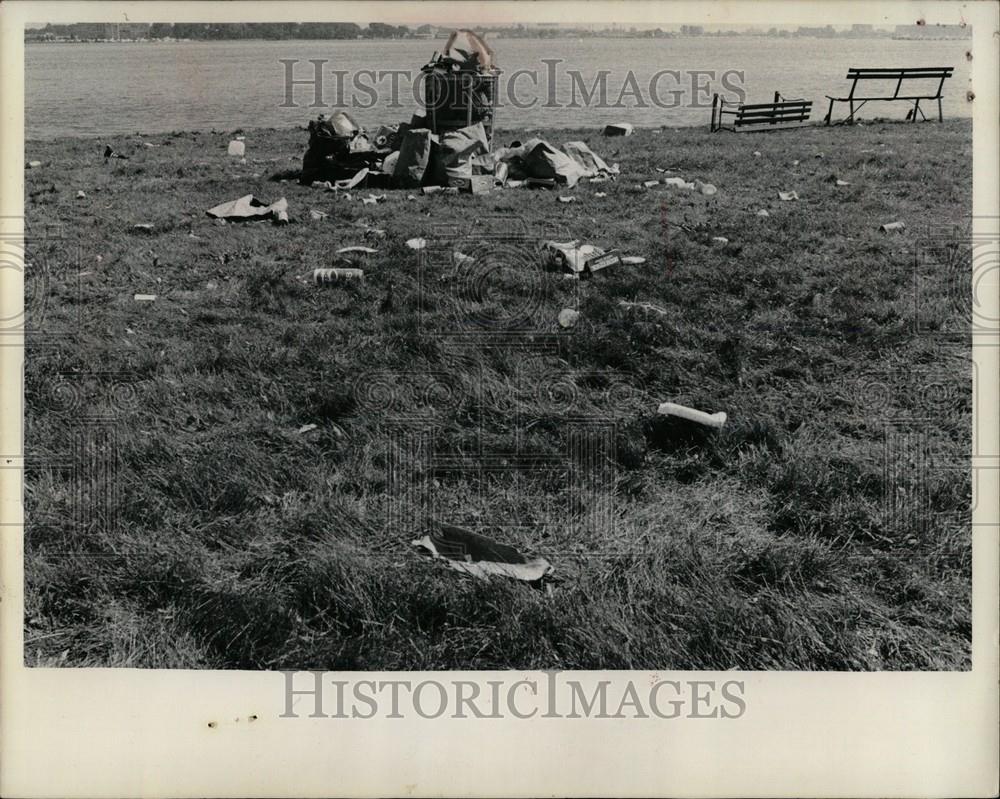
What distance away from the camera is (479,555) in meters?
2.94

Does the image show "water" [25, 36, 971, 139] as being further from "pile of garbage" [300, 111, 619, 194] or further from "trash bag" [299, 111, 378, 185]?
"trash bag" [299, 111, 378, 185]

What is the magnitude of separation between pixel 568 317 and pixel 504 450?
1.39m

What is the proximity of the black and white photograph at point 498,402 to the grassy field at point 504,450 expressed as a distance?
1 centimetres

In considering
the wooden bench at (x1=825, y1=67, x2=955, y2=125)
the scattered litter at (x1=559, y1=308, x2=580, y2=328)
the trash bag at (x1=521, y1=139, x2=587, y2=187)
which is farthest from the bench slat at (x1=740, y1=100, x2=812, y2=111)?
the scattered litter at (x1=559, y1=308, x2=580, y2=328)

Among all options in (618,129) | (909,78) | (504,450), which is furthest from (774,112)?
(504,450)

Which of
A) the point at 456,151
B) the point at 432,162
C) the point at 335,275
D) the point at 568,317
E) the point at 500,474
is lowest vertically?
the point at 500,474

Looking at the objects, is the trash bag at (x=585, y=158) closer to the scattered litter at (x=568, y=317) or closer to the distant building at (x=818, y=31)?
the scattered litter at (x=568, y=317)

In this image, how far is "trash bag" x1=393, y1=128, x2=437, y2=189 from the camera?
25.8ft

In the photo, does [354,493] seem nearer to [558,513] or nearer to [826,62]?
[558,513]

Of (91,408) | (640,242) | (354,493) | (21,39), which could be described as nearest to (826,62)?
(640,242)

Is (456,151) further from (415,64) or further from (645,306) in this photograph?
(645,306)

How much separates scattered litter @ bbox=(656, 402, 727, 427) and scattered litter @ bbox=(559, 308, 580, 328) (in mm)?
1080

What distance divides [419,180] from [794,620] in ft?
20.7

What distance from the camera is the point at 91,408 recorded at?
3.67 metres
